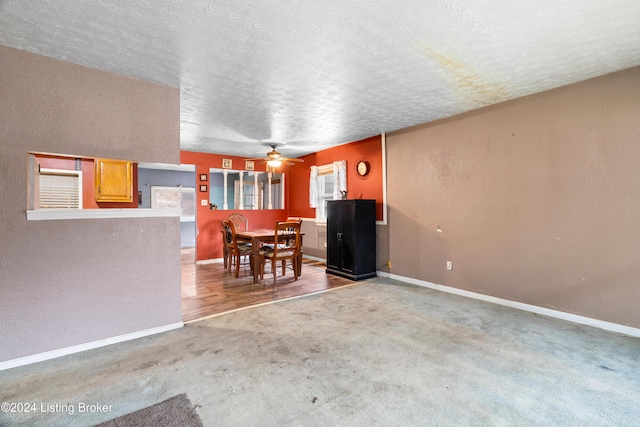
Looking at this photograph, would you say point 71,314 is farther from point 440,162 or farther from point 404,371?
point 440,162

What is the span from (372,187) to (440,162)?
137 cm

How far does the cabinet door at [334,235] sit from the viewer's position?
16.4 feet

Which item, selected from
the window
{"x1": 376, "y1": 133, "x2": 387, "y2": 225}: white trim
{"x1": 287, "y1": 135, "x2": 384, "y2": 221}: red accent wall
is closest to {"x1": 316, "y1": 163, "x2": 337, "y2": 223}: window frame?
the window

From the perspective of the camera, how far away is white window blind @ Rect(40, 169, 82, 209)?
12.6 ft

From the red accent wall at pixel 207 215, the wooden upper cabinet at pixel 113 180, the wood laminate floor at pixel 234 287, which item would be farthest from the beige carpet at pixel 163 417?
the red accent wall at pixel 207 215

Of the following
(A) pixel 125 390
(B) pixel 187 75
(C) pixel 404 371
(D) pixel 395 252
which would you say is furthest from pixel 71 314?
(D) pixel 395 252

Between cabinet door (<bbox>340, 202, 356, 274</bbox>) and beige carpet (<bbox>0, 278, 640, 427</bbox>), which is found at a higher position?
cabinet door (<bbox>340, 202, 356, 274</bbox>)

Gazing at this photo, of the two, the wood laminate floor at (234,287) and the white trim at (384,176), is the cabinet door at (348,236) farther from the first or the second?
the white trim at (384,176)

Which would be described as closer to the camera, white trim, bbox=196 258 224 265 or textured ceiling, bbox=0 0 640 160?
textured ceiling, bbox=0 0 640 160

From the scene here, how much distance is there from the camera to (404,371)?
2047 mm

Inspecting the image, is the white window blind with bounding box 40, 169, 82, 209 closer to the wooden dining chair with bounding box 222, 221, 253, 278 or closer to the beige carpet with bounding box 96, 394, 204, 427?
the wooden dining chair with bounding box 222, 221, 253, 278

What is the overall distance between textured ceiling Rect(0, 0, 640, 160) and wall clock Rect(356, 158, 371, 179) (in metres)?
1.81

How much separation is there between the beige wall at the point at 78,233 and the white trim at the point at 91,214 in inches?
1.8

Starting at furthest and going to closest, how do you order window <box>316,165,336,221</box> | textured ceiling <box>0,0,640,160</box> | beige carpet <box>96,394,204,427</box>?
1. window <box>316,165,336,221</box>
2. textured ceiling <box>0,0,640,160</box>
3. beige carpet <box>96,394,204,427</box>
